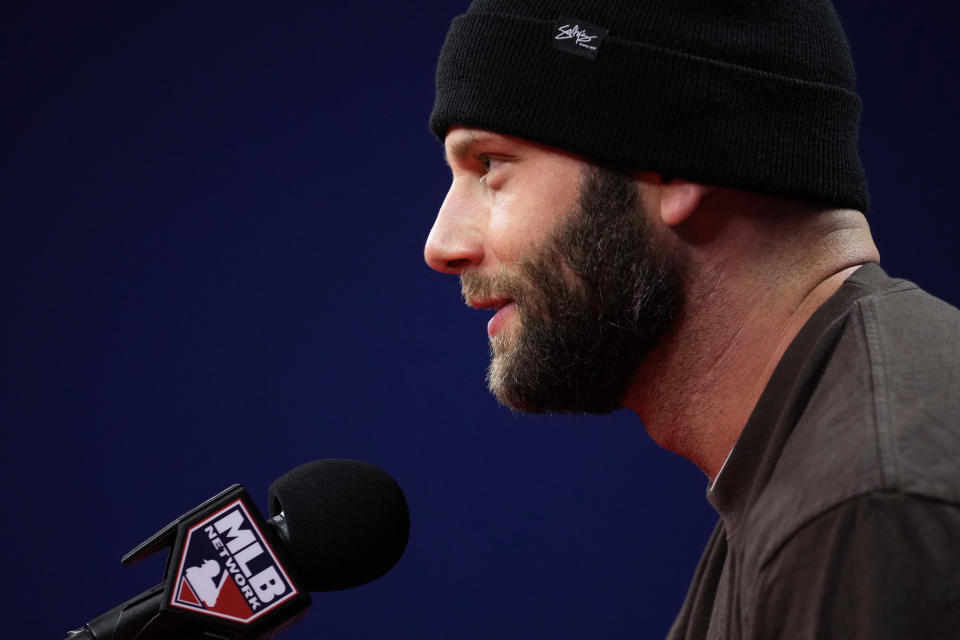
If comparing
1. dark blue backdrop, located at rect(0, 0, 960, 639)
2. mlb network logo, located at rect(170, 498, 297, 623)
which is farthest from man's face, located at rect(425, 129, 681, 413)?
dark blue backdrop, located at rect(0, 0, 960, 639)

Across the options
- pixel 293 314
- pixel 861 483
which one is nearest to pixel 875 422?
pixel 861 483

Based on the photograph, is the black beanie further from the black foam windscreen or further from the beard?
the black foam windscreen

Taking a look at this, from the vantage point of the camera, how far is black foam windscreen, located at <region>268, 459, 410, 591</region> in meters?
0.75

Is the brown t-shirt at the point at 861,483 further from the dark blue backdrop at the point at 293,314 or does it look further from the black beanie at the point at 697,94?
the dark blue backdrop at the point at 293,314

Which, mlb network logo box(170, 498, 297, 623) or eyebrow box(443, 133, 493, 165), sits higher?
eyebrow box(443, 133, 493, 165)

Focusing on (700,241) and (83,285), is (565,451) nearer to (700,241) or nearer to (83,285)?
(83,285)

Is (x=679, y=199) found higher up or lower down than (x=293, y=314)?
higher up

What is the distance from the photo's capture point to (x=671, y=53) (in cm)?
79

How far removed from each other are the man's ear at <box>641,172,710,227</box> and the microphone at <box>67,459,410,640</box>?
38 centimetres

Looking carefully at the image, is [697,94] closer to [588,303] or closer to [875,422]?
[588,303]

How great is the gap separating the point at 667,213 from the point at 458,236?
20cm

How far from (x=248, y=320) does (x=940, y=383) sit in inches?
62.3

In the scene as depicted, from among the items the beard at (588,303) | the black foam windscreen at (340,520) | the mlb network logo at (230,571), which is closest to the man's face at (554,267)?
the beard at (588,303)

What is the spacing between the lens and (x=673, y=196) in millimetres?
795
